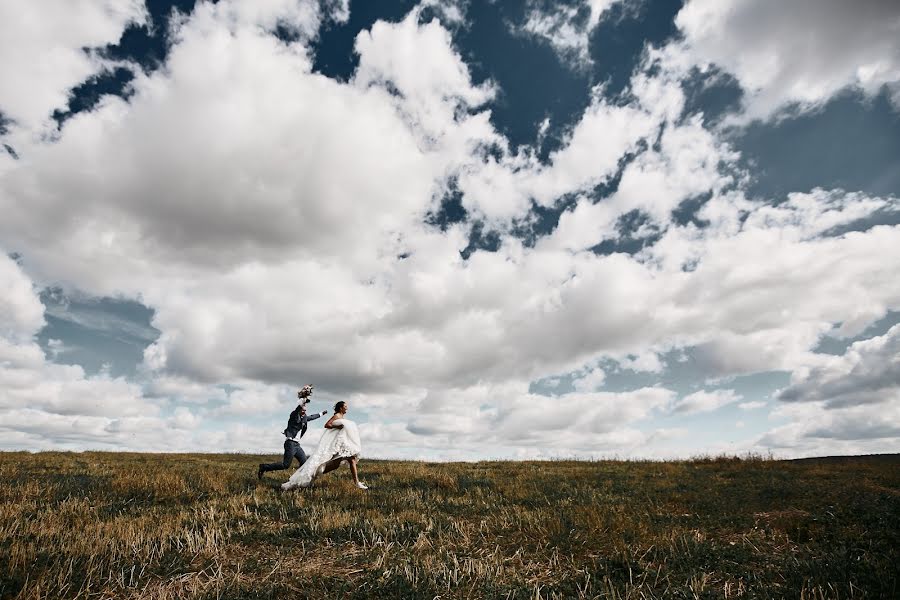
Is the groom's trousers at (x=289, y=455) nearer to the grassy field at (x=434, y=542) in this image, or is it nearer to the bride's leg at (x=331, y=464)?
the grassy field at (x=434, y=542)

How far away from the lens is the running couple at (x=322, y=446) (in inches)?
451

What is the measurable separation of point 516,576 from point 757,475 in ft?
48.4

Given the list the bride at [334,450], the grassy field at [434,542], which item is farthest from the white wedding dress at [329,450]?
the grassy field at [434,542]

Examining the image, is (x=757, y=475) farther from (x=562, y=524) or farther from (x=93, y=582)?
(x=93, y=582)

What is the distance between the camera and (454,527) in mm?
7457

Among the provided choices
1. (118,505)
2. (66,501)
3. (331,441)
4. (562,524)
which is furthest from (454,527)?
(66,501)

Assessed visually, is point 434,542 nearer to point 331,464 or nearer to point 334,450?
point 334,450

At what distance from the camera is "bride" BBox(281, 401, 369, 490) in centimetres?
1144

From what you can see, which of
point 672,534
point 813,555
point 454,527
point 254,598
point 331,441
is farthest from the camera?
point 331,441

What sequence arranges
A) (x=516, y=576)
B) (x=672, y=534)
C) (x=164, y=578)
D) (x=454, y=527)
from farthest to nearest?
(x=454, y=527)
(x=672, y=534)
(x=516, y=576)
(x=164, y=578)

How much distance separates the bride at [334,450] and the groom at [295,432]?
1.05m

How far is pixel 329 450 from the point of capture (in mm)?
11805

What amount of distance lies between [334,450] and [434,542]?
5858 millimetres

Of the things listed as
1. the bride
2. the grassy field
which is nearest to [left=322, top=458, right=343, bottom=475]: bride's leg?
the bride
